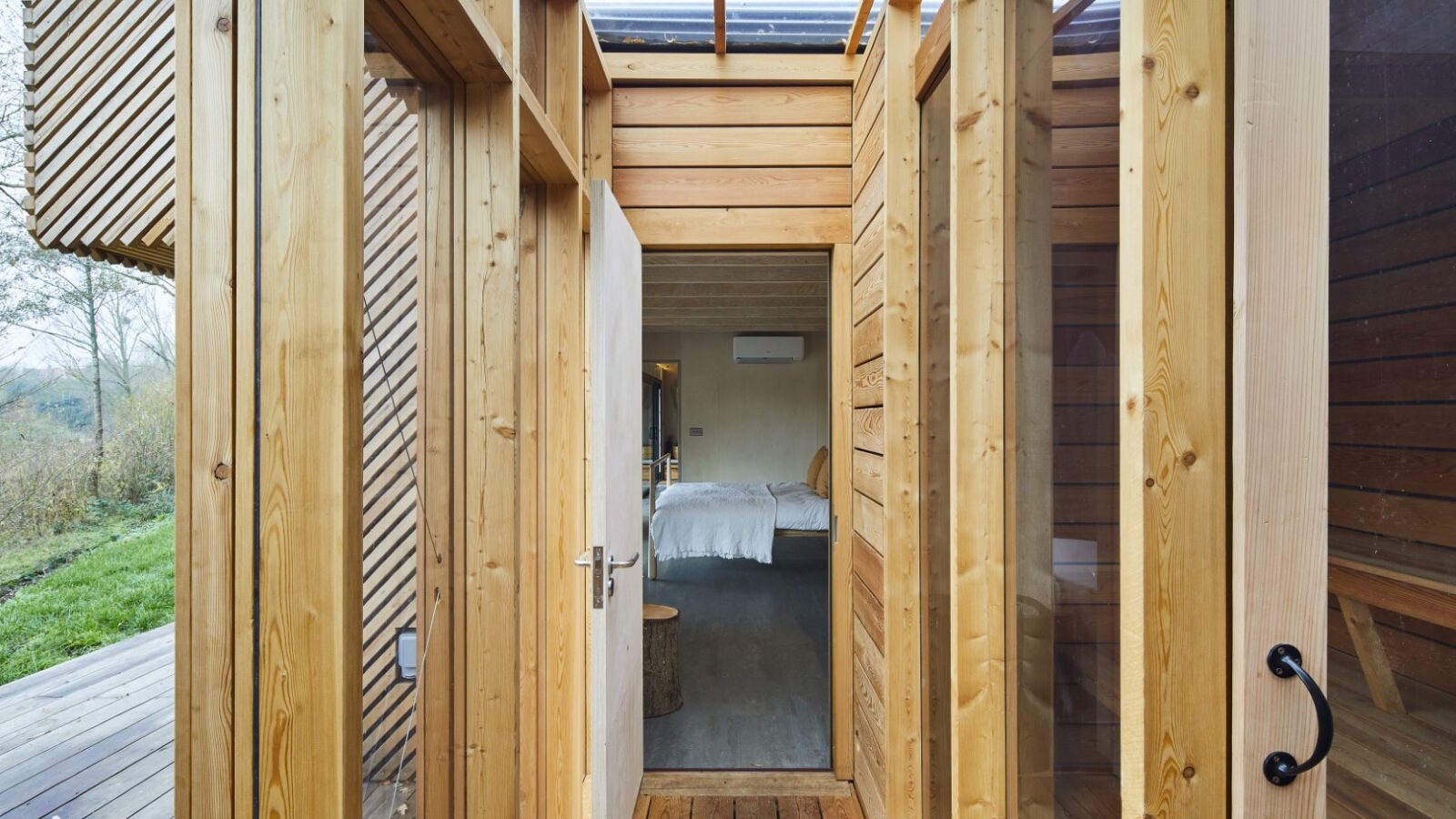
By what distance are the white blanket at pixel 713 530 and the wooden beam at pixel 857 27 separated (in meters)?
3.91

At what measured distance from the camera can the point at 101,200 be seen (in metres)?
0.75

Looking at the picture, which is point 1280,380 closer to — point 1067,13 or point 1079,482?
point 1079,482

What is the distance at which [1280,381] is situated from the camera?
2.79 ft

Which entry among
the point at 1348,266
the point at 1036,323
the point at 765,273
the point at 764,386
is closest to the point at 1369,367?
the point at 1348,266

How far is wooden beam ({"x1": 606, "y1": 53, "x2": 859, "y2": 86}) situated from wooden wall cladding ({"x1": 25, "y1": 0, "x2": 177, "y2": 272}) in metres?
2.37

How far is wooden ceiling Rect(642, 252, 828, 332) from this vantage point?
5000mm

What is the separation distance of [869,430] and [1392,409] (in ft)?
6.28

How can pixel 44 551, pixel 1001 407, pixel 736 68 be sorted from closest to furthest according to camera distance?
pixel 44 551 < pixel 1001 407 < pixel 736 68

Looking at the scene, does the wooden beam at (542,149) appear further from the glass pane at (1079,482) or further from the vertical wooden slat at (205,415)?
the glass pane at (1079,482)

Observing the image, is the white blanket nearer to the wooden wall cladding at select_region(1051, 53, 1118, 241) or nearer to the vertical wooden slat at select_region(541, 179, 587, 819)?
the vertical wooden slat at select_region(541, 179, 587, 819)

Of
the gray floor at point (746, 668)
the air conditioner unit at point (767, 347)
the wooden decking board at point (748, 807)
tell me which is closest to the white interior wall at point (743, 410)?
the air conditioner unit at point (767, 347)

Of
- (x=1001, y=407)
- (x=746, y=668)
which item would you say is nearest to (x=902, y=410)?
(x=1001, y=407)

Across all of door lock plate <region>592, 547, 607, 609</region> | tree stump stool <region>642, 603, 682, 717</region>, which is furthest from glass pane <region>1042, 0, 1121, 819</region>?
tree stump stool <region>642, 603, 682, 717</region>

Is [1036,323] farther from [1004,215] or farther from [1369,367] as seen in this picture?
[1369,367]
